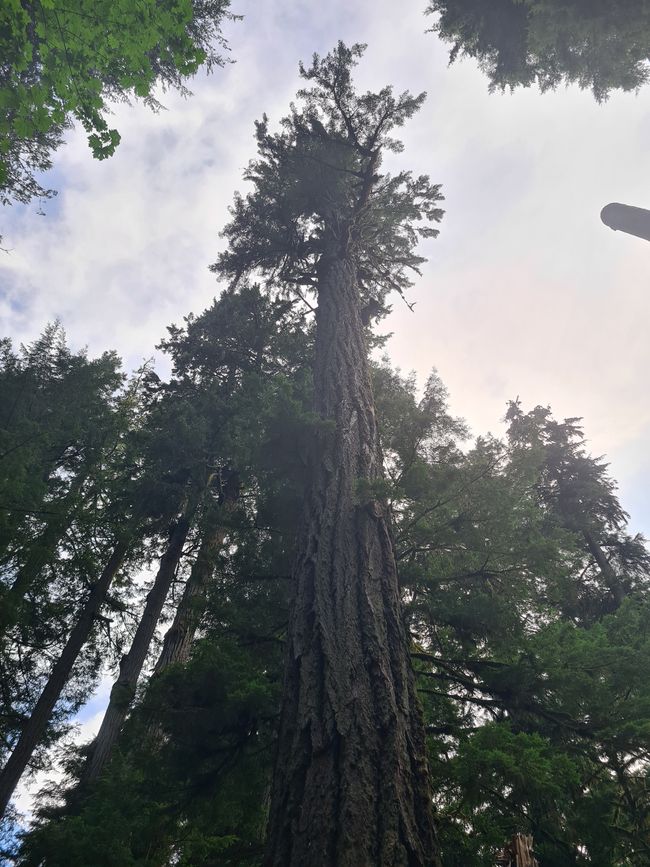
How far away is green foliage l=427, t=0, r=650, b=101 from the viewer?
7.14m

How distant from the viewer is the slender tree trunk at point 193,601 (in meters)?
5.68

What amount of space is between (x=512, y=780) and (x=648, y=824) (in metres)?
1.53

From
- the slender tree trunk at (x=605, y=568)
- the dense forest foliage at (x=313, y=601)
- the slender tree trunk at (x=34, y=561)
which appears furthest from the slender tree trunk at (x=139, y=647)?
the slender tree trunk at (x=605, y=568)

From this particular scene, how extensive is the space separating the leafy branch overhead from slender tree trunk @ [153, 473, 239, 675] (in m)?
5.35

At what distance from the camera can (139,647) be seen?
27.4 feet

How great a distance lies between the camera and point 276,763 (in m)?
3.14

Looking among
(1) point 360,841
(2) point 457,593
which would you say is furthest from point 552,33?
(1) point 360,841

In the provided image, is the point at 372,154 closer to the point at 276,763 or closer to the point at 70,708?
the point at 276,763

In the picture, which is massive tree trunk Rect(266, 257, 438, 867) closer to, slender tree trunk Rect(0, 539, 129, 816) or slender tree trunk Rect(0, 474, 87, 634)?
slender tree trunk Rect(0, 474, 87, 634)

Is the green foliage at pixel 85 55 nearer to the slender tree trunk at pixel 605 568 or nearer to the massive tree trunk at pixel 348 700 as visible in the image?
the massive tree trunk at pixel 348 700

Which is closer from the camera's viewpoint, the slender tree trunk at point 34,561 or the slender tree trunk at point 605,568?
the slender tree trunk at point 34,561

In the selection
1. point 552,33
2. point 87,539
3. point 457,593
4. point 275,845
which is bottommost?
point 275,845

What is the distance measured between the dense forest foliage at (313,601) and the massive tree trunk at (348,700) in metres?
0.02

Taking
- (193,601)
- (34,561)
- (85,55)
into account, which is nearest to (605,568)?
(193,601)
